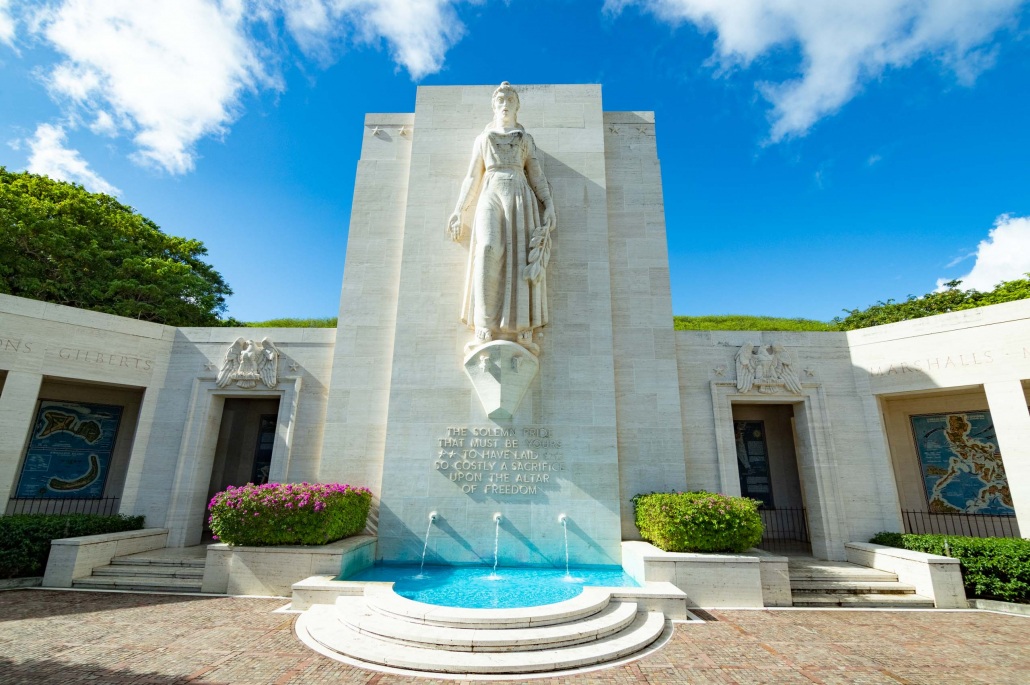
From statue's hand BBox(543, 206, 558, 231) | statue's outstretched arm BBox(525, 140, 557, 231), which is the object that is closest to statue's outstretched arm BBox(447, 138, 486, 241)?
statue's outstretched arm BBox(525, 140, 557, 231)

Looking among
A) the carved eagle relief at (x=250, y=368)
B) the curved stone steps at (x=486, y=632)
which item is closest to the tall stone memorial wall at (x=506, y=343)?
the carved eagle relief at (x=250, y=368)

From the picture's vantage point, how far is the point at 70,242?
18.9 meters

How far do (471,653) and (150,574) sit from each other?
23.9 feet

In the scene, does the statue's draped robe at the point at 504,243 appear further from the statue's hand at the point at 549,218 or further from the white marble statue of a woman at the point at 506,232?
the statue's hand at the point at 549,218

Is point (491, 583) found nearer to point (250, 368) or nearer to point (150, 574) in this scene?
point (150, 574)

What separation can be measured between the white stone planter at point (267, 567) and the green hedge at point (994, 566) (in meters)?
11.0

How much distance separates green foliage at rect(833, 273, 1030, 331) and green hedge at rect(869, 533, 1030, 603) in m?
20.3

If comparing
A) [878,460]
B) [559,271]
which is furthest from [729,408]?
[559,271]

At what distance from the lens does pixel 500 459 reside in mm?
10250

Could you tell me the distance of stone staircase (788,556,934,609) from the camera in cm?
816

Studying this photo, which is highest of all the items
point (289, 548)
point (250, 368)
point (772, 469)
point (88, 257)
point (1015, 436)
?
point (88, 257)

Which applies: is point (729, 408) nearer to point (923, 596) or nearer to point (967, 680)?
point (923, 596)

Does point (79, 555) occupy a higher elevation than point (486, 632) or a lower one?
higher

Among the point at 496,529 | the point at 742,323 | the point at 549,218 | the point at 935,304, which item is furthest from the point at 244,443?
the point at 935,304
